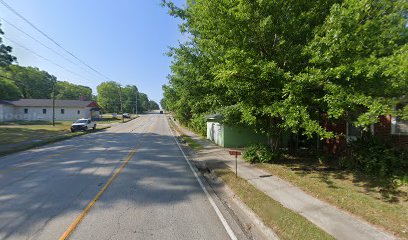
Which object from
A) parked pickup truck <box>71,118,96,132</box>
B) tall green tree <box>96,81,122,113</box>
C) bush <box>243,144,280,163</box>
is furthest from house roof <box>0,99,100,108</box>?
bush <box>243,144,280,163</box>

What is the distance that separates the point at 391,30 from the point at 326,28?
6.00ft

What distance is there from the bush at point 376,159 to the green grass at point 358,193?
54cm

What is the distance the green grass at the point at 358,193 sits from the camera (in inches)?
220

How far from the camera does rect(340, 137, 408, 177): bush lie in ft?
29.2

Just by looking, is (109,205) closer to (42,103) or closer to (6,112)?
(6,112)

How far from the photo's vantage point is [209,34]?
10.1 m

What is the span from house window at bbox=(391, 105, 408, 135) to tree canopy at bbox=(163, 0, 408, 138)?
6.84 feet

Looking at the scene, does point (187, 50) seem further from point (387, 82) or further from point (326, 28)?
point (387, 82)

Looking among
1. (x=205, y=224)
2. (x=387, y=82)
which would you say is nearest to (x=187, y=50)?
(x=387, y=82)

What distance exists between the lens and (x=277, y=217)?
5.56 m

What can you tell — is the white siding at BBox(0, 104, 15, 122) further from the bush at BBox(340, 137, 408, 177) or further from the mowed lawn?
the bush at BBox(340, 137, 408, 177)

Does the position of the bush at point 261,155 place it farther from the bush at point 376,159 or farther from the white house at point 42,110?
the white house at point 42,110

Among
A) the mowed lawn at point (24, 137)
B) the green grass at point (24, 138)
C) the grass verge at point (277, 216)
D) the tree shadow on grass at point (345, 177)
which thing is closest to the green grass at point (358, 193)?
the tree shadow on grass at point (345, 177)

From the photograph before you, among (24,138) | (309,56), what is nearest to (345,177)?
(309,56)
